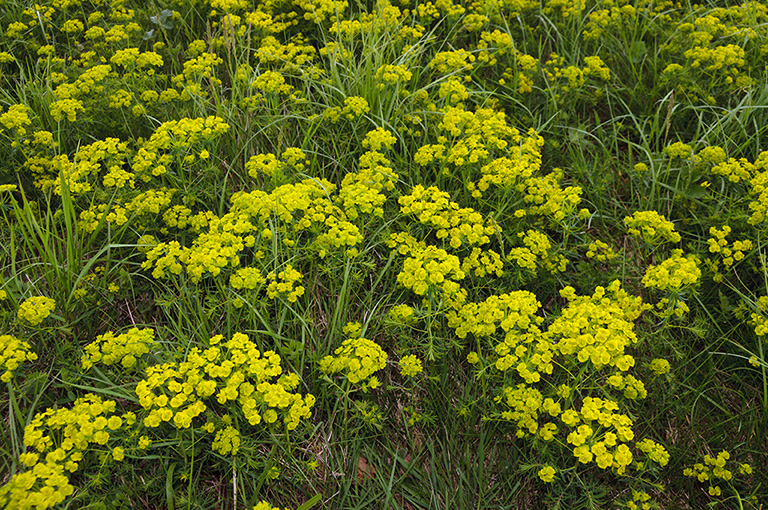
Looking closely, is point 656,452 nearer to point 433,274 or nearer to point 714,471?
point 714,471

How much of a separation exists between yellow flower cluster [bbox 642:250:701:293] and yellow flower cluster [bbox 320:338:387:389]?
1.50 m

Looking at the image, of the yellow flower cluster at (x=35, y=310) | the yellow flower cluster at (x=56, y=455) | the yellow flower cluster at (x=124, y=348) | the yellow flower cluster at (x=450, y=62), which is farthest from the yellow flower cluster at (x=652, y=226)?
the yellow flower cluster at (x=35, y=310)

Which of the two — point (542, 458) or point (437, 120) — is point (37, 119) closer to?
point (437, 120)

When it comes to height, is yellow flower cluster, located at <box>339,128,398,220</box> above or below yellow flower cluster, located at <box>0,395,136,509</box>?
above

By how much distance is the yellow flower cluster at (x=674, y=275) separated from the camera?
9.04 ft

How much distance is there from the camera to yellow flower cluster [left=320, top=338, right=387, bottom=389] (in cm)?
239

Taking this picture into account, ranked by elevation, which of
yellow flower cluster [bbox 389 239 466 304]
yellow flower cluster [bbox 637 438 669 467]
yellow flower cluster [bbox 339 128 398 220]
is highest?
yellow flower cluster [bbox 339 128 398 220]

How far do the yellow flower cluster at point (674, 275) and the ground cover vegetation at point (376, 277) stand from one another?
2 cm

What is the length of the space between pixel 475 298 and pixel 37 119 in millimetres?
3241

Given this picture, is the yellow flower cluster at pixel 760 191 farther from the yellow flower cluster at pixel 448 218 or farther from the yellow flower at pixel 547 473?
the yellow flower at pixel 547 473

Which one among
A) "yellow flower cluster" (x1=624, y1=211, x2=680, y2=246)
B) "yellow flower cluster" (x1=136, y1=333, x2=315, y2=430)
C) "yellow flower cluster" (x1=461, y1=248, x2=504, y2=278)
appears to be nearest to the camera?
"yellow flower cluster" (x1=136, y1=333, x2=315, y2=430)

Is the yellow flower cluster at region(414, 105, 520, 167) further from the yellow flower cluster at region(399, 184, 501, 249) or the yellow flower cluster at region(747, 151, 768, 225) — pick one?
the yellow flower cluster at region(747, 151, 768, 225)

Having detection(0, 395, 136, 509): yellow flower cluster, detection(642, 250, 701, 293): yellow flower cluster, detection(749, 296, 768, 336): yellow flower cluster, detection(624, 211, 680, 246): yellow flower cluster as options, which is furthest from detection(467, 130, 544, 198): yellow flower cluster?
detection(0, 395, 136, 509): yellow flower cluster

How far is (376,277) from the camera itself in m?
3.33
